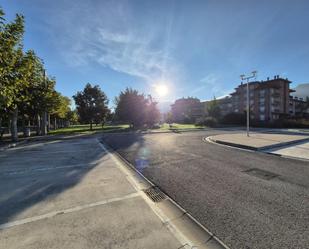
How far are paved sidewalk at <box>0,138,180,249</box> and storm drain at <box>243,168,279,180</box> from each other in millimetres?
3917

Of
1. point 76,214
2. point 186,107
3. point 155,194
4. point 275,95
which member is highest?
point 275,95

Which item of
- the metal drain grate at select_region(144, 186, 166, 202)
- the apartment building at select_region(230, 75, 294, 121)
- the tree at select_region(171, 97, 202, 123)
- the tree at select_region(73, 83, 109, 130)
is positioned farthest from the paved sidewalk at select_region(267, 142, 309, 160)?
the tree at select_region(171, 97, 202, 123)

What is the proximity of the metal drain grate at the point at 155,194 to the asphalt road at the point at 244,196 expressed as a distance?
18 cm

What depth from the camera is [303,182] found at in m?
4.98

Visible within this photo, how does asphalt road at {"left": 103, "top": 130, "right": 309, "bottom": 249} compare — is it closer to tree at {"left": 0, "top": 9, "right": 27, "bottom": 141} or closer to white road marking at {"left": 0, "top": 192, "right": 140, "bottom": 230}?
white road marking at {"left": 0, "top": 192, "right": 140, "bottom": 230}

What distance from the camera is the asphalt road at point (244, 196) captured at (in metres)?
2.78

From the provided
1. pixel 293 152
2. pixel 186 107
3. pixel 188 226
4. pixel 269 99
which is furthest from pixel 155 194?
pixel 186 107

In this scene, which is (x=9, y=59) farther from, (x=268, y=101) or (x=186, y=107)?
(x=186, y=107)

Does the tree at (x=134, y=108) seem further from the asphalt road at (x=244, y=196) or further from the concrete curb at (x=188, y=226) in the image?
the concrete curb at (x=188, y=226)

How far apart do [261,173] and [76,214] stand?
18.6ft

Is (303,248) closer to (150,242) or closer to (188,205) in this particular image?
(188,205)

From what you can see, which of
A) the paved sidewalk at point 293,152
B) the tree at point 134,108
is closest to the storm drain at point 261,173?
the paved sidewalk at point 293,152

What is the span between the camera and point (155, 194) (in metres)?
4.46

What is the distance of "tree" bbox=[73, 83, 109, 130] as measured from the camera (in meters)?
31.7
